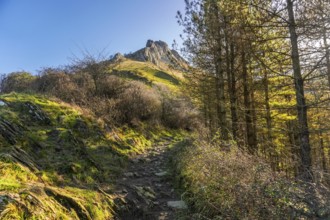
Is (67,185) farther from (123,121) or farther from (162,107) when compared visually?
(162,107)

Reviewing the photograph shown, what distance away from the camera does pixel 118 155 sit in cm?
995

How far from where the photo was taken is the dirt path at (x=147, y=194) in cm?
567

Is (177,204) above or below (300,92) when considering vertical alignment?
below

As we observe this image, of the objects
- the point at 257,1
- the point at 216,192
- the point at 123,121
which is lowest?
the point at 216,192

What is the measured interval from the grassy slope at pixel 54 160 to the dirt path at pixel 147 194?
372 millimetres

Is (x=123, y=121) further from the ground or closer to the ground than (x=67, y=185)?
further from the ground

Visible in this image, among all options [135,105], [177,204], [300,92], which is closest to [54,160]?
[177,204]

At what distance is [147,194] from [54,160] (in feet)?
8.45

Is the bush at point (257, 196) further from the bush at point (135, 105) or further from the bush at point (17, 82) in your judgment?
the bush at point (17, 82)

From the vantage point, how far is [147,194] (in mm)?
6691

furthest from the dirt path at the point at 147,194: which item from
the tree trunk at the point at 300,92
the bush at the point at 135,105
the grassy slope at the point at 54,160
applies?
the bush at the point at 135,105

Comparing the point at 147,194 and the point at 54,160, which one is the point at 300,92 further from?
the point at 54,160

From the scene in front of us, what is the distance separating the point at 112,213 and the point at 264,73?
335 inches

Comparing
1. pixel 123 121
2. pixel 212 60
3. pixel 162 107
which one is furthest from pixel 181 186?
pixel 162 107
